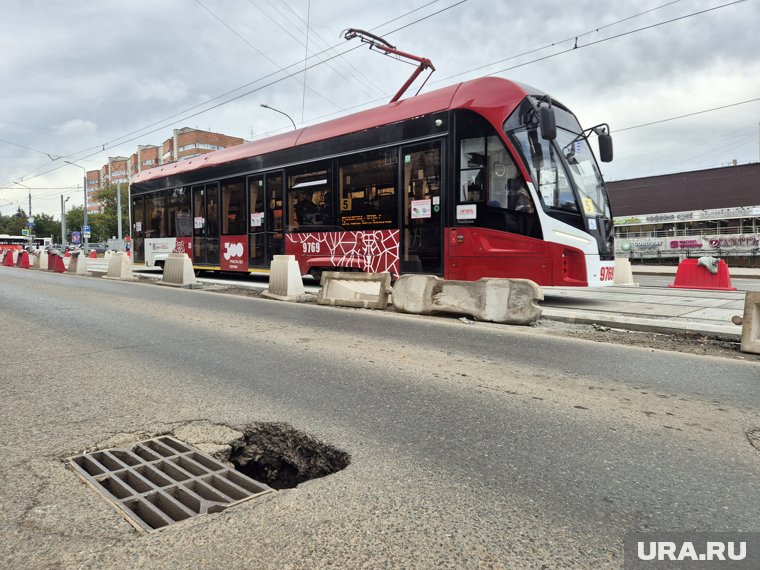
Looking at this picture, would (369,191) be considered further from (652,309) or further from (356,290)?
(652,309)

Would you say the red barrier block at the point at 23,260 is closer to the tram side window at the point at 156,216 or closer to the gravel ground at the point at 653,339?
the tram side window at the point at 156,216

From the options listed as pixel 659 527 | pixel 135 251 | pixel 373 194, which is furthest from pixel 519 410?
pixel 135 251

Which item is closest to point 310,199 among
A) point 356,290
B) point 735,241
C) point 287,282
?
point 287,282

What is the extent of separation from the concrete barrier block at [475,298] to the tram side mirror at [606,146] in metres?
3.80

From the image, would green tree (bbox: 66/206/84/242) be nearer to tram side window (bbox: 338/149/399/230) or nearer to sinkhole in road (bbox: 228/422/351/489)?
tram side window (bbox: 338/149/399/230)

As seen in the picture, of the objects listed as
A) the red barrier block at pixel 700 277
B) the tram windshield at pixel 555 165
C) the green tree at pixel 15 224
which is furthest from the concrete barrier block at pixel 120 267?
the green tree at pixel 15 224

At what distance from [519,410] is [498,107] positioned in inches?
253

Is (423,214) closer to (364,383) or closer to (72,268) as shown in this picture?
(364,383)

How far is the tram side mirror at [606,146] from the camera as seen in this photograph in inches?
360

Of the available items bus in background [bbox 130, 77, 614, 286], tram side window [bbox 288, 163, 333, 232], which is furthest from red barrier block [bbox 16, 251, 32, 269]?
tram side window [bbox 288, 163, 333, 232]

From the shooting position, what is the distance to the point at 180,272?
12805mm

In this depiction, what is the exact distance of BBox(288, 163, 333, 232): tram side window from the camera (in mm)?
11117

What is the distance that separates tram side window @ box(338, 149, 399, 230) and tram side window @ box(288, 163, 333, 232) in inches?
16.8

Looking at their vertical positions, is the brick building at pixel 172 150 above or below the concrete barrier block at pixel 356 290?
above
